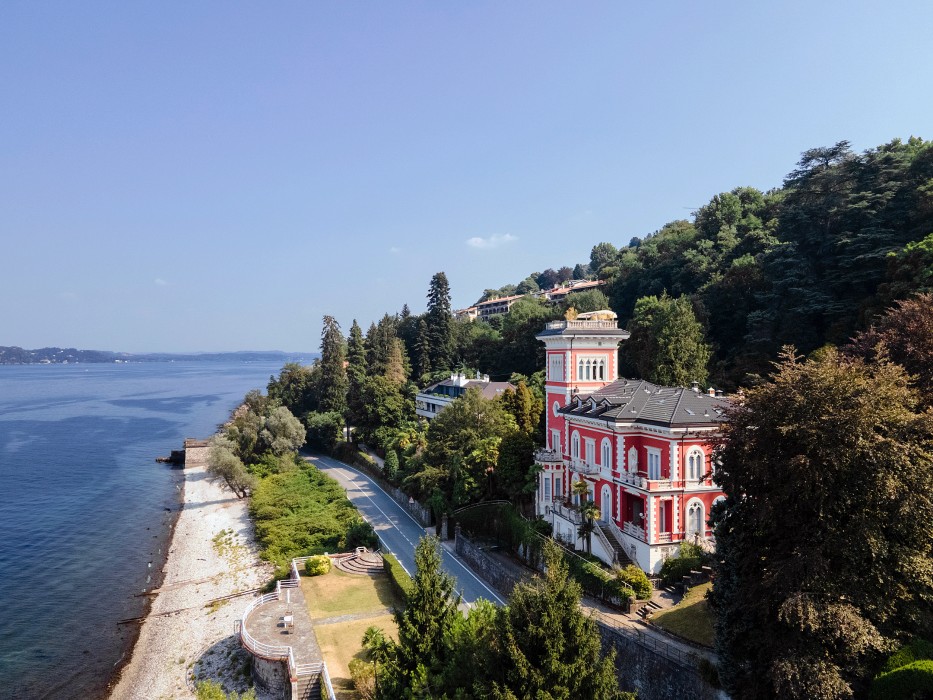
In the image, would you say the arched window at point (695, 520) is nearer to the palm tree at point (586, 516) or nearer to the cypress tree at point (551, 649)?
the palm tree at point (586, 516)

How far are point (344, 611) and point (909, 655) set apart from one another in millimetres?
22427

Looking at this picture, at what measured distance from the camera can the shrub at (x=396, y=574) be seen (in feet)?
101

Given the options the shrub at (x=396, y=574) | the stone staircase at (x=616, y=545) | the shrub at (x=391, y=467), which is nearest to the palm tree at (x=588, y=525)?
the stone staircase at (x=616, y=545)

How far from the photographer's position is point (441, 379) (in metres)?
72.8

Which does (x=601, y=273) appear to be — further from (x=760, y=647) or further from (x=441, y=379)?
(x=760, y=647)

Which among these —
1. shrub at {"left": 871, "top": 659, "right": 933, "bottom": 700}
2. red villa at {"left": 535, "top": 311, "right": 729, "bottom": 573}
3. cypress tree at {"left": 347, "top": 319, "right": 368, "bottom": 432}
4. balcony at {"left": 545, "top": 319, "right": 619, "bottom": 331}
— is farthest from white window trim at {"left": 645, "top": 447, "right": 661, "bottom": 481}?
cypress tree at {"left": 347, "top": 319, "right": 368, "bottom": 432}

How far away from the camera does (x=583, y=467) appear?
1286 inches

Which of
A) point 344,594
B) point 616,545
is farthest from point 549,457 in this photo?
point 344,594

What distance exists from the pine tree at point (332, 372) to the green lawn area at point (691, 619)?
54.0 metres

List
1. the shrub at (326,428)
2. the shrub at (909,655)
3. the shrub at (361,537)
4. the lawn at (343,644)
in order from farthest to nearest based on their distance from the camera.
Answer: the shrub at (326,428)
the shrub at (361,537)
the lawn at (343,644)
the shrub at (909,655)

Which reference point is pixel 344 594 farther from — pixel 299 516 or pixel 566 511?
pixel 299 516

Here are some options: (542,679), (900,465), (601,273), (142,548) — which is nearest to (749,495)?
(900,465)

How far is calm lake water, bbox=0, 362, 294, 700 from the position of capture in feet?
99.5

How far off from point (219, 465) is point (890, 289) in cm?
5025
